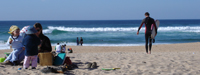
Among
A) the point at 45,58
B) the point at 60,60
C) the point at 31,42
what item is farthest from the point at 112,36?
the point at 31,42

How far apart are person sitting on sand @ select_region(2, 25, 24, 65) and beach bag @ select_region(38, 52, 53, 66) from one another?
0.59m

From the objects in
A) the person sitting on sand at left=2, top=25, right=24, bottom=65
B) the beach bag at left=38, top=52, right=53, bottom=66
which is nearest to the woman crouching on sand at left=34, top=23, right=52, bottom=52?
the beach bag at left=38, top=52, right=53, bottom=66

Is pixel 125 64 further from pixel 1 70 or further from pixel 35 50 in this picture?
pixel 1 70

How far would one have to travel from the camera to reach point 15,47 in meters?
5.88

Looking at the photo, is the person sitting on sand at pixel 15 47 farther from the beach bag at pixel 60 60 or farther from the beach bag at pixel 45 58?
the beach bag at pixel 60 60

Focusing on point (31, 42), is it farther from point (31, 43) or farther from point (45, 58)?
point (45, 58)

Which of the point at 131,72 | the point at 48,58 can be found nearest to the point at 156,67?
the point at 131,72

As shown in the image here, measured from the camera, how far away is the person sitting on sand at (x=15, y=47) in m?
5.74

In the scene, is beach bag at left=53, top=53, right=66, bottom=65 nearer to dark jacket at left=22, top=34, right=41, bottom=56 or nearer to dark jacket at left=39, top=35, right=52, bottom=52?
dark jacket at left=39, top=35, right=52, bottom=52

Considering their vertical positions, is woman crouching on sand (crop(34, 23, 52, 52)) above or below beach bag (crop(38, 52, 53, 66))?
above

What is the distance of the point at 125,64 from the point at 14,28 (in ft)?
10.3

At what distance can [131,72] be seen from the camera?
516cm

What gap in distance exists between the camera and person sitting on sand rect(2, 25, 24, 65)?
5742 millimetres

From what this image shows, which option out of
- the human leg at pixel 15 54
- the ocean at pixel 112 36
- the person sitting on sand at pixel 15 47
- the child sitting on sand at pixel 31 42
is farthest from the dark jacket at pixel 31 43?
the ocean at pixel 112 36
